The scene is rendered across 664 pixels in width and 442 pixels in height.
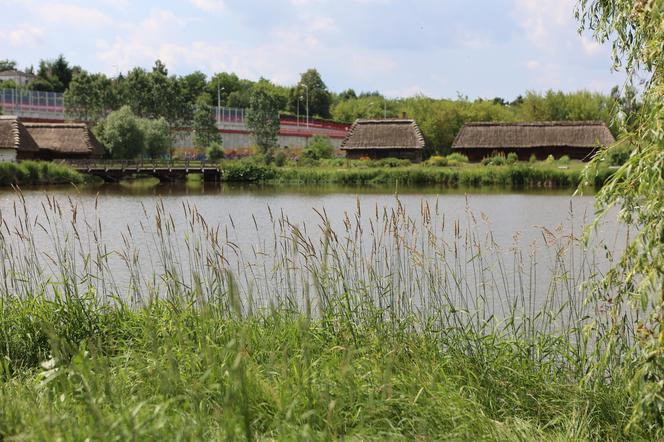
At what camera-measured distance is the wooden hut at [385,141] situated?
185 feet

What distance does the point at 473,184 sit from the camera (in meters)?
42.6

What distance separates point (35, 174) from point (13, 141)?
8041mm

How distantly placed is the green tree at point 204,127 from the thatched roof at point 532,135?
19.2 metres

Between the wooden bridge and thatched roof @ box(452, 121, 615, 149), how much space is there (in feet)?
63.8

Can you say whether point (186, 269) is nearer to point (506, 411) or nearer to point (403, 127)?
point (506, 411)

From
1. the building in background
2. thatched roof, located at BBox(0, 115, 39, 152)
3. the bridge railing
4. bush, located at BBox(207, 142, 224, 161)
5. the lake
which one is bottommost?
the lake

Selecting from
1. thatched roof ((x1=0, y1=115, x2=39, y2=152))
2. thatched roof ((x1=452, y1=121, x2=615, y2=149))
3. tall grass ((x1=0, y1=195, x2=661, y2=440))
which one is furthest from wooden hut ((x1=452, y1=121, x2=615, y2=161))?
tall grass ((x1=0, y1=195, x2=661, y2=440))

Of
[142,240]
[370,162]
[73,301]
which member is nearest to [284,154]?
[370,162]

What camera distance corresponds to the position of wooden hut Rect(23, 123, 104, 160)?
51000mm

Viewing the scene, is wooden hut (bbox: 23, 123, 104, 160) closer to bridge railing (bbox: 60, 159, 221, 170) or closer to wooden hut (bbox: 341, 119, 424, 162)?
bridge railing (bbox: 60, 159, 221, 170)

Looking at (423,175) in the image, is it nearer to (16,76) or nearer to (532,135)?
(532,135)

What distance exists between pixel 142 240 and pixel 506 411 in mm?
10994

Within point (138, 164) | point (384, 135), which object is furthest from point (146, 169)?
point (384, 135)

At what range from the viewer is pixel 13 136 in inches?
1809
